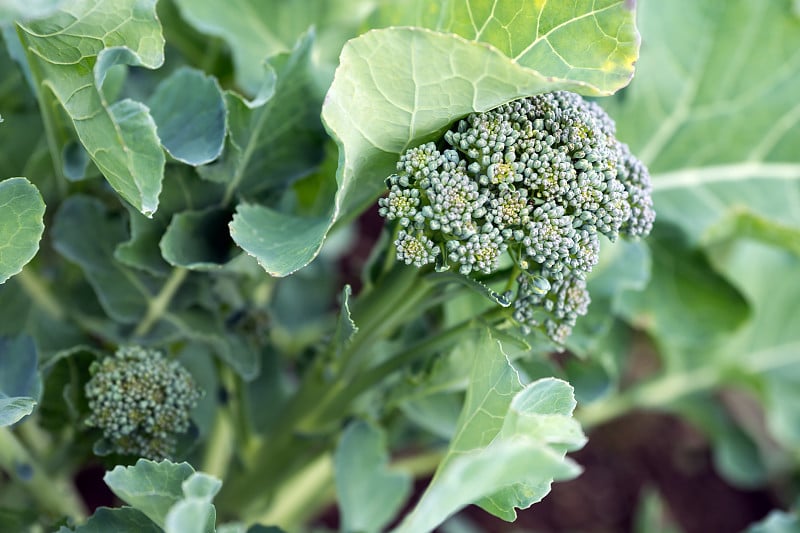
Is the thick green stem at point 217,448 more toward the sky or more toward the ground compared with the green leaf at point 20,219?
more toward the ground

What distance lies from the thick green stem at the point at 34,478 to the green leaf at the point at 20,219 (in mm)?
272

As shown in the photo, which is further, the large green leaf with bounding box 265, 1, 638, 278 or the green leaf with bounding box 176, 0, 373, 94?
the green leaf with bounding box 176, 0, 373, 94

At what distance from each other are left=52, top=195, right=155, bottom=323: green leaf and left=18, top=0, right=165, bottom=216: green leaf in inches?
9.1

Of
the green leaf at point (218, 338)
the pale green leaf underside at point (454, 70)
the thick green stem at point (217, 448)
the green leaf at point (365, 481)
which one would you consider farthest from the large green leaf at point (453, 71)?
the thick green stem at point (217, 448)

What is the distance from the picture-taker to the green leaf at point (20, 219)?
0.73 meters

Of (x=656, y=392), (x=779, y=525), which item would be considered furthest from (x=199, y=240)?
(x=656, y=392)

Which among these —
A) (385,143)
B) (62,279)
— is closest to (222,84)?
(62,279)

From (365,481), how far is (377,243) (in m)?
0.33

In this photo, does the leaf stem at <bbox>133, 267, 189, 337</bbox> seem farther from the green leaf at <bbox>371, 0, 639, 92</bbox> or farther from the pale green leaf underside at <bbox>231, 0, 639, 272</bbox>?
the green leaf at <bbox>371, 0, 639, 92</bbox>

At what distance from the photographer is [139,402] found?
32.8 inches

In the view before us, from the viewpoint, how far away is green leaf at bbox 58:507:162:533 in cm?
76

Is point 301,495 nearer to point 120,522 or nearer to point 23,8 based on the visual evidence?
point 120,522

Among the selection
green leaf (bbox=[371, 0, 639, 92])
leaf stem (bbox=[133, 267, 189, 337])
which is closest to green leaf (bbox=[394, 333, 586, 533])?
green leaf (bbox=[371, 0, 639, 92])

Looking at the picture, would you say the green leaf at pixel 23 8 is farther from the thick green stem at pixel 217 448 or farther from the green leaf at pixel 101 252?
the thick green stem at pixel 217 448
